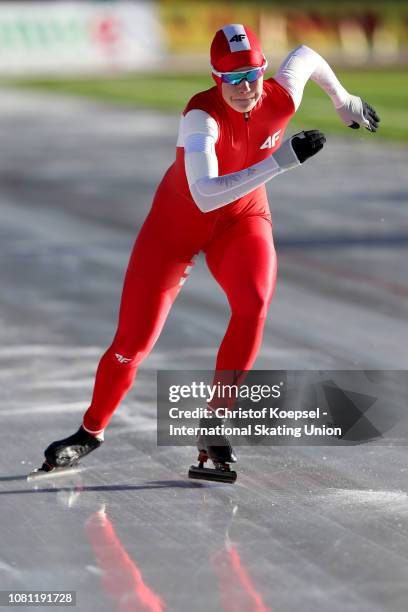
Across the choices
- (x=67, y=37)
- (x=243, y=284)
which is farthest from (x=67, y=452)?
(x=67, y=37)

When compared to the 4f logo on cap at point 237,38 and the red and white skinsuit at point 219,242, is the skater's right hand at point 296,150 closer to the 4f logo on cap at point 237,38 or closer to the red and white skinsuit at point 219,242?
the red and white skinsuit at point 219,242

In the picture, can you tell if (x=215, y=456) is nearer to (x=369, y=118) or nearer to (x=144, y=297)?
(x=144, y=297)

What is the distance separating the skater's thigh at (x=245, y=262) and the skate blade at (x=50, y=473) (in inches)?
46.6

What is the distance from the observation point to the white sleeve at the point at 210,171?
584 centimetres

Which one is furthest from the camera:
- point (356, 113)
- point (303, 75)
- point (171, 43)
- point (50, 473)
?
point (171, 43)

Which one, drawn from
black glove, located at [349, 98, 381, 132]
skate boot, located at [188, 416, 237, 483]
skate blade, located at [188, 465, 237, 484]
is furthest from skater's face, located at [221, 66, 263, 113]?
skate blade, located at [188, 465, 237, 484]

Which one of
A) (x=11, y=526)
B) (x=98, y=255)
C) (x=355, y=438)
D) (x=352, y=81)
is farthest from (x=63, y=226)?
(x=352, y=81)

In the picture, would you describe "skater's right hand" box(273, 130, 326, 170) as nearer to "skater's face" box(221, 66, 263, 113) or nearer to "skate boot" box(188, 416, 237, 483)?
"skater's face" box(221, 66, 263, 113)

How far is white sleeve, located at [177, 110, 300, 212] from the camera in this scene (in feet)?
19.2

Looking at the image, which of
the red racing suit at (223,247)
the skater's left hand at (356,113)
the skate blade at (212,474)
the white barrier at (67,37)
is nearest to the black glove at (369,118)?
the skater's left hand at (356,113)

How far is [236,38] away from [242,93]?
0.91 ft

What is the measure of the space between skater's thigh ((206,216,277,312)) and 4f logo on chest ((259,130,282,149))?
357 millimetres

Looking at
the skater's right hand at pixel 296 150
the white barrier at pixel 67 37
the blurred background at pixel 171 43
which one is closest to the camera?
the skater's right hand at pixel 296 150

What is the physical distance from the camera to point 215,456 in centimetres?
642
